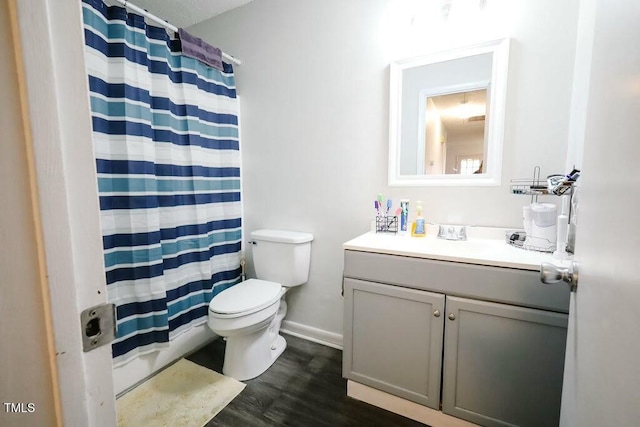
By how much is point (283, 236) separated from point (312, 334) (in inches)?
29.6

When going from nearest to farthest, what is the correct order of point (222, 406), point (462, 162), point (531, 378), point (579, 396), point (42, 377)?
point (42, 377)
point (579, 396)
point (531, 378)
point (222, 406)
point (462, 162)

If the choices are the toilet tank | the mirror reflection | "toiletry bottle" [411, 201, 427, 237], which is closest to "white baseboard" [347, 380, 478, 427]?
the toilet tank

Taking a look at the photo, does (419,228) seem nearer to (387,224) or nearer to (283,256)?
(387,224)

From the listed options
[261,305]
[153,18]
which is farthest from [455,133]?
[153,18]

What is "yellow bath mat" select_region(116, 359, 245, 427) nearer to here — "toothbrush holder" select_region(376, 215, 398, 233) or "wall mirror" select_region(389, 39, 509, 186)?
"toothbrush holder" select_region(376, 215, 398, 233)

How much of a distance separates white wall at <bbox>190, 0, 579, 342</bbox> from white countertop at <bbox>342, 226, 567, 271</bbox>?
11 cm

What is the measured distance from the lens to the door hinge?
0.36 meters

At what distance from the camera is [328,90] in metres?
1.74

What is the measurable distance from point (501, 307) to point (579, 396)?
20.1 inches

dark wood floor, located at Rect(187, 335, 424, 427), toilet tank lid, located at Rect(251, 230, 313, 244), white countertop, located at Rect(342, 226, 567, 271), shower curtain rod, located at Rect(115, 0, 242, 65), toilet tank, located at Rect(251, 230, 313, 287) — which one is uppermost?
shower curtain rod, located at Rect(115, 0, 242, 65)

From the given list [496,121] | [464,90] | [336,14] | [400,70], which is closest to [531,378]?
[496,121]

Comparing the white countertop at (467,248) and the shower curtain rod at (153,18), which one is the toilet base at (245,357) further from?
the shower curtain rod at (153,18)

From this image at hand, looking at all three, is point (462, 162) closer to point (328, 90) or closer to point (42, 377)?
point (328, 90)

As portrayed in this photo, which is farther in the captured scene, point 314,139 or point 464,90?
point 314,139
